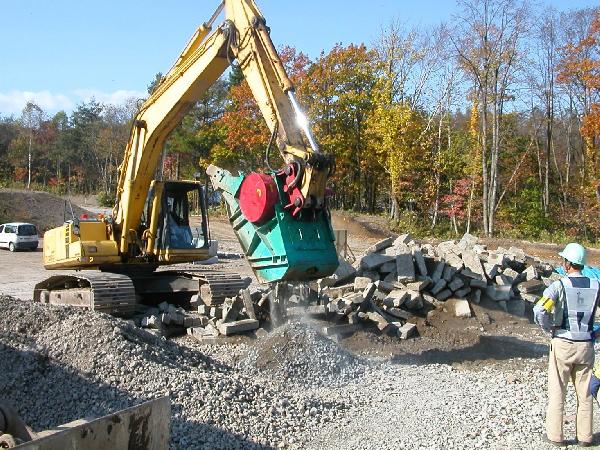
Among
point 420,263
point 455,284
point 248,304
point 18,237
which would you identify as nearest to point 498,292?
A: point 455,284

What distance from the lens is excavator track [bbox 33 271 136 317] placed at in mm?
10828

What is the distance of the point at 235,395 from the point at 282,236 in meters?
2.44

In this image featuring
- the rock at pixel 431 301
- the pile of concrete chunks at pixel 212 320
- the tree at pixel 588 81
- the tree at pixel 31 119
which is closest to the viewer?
the pile of concrete chunks at pixel 212 320

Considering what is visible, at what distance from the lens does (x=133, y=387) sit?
20.4ft

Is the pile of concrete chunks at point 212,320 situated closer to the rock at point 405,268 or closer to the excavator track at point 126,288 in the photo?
the excavator track at point 126,288

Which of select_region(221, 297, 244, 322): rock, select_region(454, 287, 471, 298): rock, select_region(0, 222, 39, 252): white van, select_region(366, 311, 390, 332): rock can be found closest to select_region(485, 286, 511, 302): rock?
select_region(454, 287, 471, 298): rock

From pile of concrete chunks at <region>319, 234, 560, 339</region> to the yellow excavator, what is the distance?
226cm

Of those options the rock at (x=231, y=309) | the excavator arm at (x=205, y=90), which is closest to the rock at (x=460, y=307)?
the rock at (x=231, y=309)

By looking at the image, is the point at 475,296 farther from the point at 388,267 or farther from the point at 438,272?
the point at 388,267

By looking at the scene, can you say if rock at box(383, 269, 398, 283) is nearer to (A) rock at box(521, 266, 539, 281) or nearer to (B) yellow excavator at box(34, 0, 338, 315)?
(B) yellow excavator at box(34, 0, 338, 315)

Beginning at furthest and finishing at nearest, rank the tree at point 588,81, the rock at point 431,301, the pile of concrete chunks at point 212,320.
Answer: the tree at point 588,81
the rock at point 431,301
the pile of concrete chunks at point 212,320

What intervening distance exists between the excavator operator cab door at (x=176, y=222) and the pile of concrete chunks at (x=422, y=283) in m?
2.53

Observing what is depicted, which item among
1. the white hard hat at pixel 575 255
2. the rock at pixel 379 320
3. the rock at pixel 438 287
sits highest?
the white hard hat at pixel 575 255

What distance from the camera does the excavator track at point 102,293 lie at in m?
10.8
